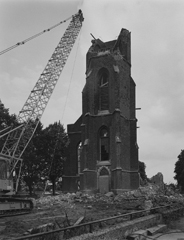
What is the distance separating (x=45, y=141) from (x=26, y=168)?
15.0 ft

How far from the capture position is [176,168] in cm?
6412

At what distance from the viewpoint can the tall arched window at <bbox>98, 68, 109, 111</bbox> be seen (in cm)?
4203

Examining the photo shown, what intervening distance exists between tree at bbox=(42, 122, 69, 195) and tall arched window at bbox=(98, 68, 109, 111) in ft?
26.7


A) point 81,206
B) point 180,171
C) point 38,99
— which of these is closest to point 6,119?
point 38,99

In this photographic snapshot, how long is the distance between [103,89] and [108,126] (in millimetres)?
4960

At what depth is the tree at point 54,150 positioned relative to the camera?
47.6m

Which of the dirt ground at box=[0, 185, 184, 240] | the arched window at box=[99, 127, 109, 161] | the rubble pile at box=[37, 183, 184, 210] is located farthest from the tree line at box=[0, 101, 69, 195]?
the rubble pile at box=[37, 183, 184, 210]

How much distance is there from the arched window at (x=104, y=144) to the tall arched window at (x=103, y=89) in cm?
281

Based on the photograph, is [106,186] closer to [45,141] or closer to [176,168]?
[45,141]

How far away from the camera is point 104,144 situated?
41125 millimetres

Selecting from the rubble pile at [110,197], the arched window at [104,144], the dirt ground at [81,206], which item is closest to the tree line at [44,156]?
the arched window at [104,144]

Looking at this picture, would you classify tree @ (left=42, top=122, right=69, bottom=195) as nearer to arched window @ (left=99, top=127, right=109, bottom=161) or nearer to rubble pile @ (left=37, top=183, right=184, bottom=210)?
arched window @ (left=99, top=127, right=109, bottom=161)

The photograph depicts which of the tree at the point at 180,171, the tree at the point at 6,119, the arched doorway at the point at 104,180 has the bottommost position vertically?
the arched doorway at the point at 104,180

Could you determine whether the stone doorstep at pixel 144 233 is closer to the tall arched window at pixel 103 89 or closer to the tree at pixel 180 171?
the tall arched window at pixel 103 89
